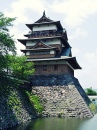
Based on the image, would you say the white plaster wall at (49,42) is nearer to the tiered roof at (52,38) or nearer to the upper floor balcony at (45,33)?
the tiered roof at (52,38)

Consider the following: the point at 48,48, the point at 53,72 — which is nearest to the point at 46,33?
the point at 48,48

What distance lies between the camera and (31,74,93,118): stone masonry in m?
26.9

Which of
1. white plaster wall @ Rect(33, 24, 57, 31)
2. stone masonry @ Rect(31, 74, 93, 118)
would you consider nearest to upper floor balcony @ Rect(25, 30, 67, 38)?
white plaster wall @ Rect(33, 24, 57, 31)

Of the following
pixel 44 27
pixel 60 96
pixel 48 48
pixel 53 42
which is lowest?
pixel 60 96

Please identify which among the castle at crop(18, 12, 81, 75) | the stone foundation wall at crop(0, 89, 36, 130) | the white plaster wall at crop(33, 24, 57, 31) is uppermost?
the white plaster wall at crop(33, 24, 57, 31)

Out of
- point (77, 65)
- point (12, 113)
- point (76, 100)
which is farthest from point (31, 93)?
point (77, 65)

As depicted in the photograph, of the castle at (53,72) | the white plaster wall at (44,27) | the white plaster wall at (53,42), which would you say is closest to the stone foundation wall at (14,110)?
the castle at (53,72)

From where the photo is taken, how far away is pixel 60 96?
28922 mm

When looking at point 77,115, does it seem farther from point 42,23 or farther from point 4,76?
point 42,23

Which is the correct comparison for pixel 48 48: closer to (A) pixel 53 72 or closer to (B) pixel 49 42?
(B) pixel 49 42

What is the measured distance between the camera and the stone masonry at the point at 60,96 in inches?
1059

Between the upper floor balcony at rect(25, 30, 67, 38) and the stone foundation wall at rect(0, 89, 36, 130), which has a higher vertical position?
the upper floor balcony at rect(25, 30, 67, 38)

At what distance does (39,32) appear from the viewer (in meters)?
37.6

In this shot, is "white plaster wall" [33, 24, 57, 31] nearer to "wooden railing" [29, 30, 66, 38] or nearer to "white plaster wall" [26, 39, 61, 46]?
"wooden railing" [29, 30, 66, 38]
